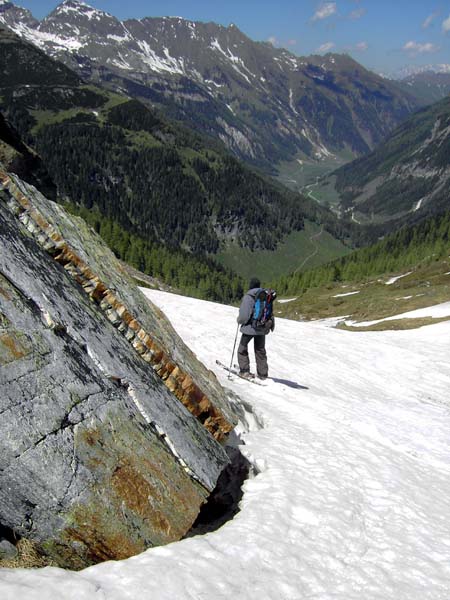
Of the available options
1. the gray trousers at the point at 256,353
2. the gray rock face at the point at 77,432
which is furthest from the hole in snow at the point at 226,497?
the gray trousers at the point at 256,353

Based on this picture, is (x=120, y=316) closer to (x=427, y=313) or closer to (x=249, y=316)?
(x=249, y=316)

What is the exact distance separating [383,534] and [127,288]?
26.9 ft

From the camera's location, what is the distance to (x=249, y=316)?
59.6ft

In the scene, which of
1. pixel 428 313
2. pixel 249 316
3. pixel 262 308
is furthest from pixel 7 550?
pixel 428 313

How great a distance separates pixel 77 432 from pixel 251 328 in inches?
450

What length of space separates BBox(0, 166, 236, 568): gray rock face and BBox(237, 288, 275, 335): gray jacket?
8.32 meters

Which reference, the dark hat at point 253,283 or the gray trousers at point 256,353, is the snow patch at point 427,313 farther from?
the dark hat at point 253,283

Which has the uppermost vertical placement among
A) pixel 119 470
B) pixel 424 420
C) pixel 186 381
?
pixel 186 381

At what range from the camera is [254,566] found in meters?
7.73

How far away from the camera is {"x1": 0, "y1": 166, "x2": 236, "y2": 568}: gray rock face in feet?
22.8

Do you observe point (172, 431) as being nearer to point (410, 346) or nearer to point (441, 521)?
point (441, 521)

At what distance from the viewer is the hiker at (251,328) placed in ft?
59.3

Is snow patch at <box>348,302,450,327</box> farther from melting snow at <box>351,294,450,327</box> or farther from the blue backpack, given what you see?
the blue backpack

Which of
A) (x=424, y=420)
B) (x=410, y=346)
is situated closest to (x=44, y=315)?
(x=424, y=420)
